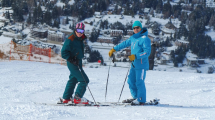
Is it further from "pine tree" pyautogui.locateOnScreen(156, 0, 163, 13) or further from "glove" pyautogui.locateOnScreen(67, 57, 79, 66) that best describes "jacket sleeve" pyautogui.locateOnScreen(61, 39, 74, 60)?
"pine tree" pyautogui.locateOnScreen(156, 0, 163, 13)

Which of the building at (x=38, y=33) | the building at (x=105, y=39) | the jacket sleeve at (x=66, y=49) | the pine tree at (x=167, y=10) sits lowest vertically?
the building at (x=105, y=39)

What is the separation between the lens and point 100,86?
5109 millimetres

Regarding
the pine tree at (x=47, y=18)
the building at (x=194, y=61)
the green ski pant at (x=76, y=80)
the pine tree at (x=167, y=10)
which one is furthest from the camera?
the pine tree at (x=167, y=10)

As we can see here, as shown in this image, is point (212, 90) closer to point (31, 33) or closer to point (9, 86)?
point (9, 86)

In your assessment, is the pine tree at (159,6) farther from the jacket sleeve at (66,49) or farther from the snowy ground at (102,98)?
the jacket sleeve at (66,49)

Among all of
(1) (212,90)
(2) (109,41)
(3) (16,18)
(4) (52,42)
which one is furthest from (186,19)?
(1) (212,90)

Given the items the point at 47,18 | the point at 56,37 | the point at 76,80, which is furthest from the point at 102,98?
the point at 47,18

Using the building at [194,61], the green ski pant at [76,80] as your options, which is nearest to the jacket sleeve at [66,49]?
the green ski pant at [76,80]

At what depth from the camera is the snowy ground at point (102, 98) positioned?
95.0 inches

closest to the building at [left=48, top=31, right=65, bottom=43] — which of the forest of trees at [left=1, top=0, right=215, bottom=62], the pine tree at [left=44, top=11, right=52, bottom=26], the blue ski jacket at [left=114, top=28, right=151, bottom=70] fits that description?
the forest of trees at [left=1, top=0, right=215, bottom=62]

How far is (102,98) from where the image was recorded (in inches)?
160

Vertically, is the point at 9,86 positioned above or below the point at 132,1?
below

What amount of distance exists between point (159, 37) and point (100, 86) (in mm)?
73214

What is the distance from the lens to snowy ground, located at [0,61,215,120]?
241cm
